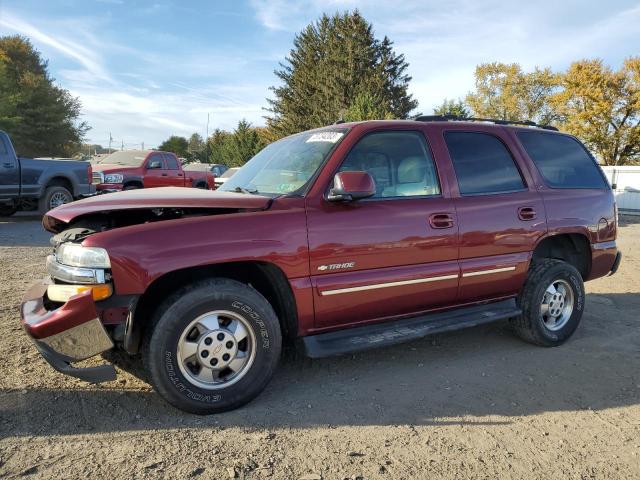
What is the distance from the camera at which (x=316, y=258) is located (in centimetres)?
327

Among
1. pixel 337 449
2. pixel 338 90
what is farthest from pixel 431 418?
pixel 338 90

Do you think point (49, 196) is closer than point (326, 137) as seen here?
No

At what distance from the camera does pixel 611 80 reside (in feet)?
121

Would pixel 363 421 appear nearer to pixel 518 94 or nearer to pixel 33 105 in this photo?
pixel 33 105

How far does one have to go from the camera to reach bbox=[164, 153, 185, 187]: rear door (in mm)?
15266

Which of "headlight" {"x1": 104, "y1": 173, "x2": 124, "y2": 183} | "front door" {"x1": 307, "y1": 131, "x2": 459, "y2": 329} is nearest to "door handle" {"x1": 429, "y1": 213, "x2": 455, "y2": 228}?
"front door" {"x1": 307, "y1": 131, "x2": 459, "y2": 329}

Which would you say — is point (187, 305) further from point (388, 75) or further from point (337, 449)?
point (388, 75)

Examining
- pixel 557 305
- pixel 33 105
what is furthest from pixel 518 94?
pixel 557 305

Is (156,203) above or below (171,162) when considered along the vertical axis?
below

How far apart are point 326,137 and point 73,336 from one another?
2.18 meters

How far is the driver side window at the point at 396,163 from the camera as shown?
3.64m

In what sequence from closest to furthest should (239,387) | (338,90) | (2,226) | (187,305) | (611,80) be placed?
(187,305) → (239,387) → (2,226) → (611,80) → (338,90)

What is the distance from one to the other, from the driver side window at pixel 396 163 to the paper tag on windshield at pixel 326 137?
177 millimetres

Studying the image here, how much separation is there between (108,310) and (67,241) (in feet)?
1.73
